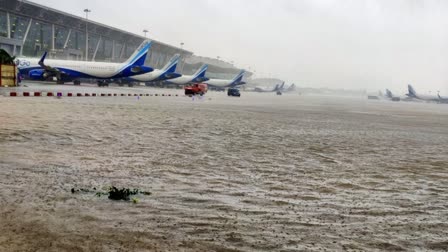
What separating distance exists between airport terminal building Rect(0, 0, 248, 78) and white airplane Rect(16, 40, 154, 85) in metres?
12.6

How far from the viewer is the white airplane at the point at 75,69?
74312mm

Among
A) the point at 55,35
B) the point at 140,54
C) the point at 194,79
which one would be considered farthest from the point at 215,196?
the point at 194,79

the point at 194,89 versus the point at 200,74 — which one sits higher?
the point at 200,74

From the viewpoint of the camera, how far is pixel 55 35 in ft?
381

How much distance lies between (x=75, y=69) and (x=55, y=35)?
46.9m

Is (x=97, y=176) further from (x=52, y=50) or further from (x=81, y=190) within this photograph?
(x=52, y=50)

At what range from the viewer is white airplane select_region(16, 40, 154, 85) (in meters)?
74.3

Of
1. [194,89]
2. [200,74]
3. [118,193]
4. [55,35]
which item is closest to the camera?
[118,193]

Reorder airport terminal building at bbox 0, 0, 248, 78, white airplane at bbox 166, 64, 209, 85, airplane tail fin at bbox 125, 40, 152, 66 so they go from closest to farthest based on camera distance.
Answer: airplane tail fin at bbox 125, 40, 152, 66
airport terminal building at bbox 0, 0, 248, 78
white airplane at bbox 166, 64, 209, 85

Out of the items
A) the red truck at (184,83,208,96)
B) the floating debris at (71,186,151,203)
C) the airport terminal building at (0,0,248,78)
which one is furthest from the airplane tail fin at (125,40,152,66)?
the floating debris at (71,186,151,203)

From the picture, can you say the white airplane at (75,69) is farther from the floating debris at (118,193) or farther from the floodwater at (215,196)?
the floating debris at (118,193)

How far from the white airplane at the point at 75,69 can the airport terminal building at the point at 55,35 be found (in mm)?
12626

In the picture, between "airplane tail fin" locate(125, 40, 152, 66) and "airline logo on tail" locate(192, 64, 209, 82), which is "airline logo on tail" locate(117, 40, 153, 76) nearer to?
"airplane tail fin" locate(125, 40, 152, 66)

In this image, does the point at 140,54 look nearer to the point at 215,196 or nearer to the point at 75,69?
the point at 75,69
